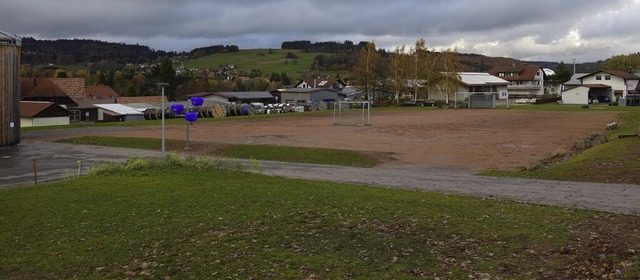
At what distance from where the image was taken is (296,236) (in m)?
10.5

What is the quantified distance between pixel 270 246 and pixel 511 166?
14494 mm

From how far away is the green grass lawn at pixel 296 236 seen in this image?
28.2 ft

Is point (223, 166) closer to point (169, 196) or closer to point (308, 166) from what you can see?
point (308, 166)

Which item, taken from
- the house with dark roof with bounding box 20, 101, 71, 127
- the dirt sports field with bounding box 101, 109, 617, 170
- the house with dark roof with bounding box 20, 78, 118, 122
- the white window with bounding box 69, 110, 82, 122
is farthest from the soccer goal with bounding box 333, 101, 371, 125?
the white window with bounding box 69, 110, 82, 122

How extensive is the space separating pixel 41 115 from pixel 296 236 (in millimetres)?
57434

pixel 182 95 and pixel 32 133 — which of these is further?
pixel 182 95

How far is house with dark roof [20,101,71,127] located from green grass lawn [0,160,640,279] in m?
49.5

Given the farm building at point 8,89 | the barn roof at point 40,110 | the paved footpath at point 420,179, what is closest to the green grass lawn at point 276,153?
the paved footpath at point 420,179

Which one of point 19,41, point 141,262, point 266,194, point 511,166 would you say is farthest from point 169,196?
point 19,41

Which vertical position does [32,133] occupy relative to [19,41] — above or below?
below

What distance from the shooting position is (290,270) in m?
8.62

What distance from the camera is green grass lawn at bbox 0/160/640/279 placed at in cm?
859

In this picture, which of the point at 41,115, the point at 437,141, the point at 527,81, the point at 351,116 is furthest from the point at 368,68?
the point at 437,141

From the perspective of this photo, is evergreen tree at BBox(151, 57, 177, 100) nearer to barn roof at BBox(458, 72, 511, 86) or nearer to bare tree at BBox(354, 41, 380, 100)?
bare tree at BBox(354, 41, 380, 100)
